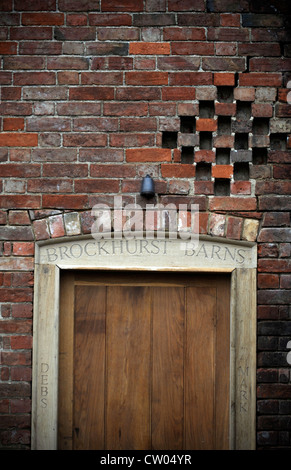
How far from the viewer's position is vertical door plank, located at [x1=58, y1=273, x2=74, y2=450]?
259 cm

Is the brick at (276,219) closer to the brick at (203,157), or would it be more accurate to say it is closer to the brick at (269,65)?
the brick at (203,157)

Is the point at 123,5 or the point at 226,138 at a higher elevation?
the point at 123,5

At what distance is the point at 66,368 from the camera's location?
260cm

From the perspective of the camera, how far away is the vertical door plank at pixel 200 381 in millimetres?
2611

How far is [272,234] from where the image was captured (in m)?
2.53

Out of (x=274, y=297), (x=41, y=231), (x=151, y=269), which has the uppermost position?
(x=41, y=231)

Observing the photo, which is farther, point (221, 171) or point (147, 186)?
point (221, 171)

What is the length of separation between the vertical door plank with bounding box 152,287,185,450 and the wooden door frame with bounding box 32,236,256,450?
234 mm

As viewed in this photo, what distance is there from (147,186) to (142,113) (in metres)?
0.46

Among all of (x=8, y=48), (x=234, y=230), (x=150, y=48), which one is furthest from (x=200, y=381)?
(x=8, y=48)

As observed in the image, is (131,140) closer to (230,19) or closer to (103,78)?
(103,78)

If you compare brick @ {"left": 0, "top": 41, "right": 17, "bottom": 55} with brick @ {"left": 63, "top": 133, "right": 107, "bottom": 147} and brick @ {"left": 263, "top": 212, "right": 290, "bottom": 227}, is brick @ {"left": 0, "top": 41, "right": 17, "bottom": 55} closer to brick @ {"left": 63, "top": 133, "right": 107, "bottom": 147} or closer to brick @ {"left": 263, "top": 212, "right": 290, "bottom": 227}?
brick @ {"left": 63, "top": 133, "right": 107, "bottom": 147}

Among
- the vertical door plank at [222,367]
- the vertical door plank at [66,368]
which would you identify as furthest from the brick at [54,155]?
the vertical door plank at [222,367]

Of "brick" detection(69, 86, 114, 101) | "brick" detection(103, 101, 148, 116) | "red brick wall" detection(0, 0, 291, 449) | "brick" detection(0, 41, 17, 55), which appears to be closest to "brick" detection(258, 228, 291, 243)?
"red brick wall" detection(0, 0, 291, 449)
